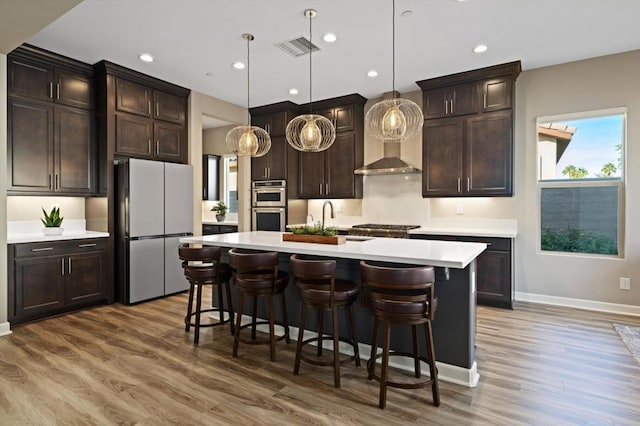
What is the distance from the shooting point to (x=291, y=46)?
3891 mm

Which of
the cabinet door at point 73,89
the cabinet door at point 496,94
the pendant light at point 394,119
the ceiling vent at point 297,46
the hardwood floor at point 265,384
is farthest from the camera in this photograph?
the cabinet door at point 496,94

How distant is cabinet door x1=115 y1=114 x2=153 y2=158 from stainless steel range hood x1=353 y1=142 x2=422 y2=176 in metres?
2.99

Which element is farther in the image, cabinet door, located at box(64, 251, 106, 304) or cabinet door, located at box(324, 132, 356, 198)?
cabinet door, located at box(324, 132, 356, 198)

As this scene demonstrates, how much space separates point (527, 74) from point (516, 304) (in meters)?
2.95

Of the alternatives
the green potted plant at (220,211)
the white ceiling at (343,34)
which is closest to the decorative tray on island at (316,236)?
the white ceiling at (343,34)

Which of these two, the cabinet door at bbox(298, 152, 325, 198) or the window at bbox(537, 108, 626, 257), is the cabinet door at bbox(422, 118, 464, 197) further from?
the cabinet door at bbox(298, 152, 325, 198)

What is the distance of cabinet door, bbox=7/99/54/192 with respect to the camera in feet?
12.5

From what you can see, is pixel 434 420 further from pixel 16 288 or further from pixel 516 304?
pixel 16 288

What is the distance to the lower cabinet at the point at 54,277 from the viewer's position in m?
3.67

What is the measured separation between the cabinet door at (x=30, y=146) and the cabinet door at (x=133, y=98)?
758 mm

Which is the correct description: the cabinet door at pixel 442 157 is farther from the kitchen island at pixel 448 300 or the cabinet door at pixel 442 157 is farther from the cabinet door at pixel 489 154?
the kitchen island at pixel 448 300

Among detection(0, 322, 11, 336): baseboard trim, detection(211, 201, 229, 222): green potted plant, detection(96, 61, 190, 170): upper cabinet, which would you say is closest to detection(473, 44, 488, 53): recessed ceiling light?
detection(96, 61, 190, 170): upper cabinet

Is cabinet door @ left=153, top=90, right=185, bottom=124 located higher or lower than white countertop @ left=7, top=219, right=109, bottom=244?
higher

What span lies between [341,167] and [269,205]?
4.66 feet
